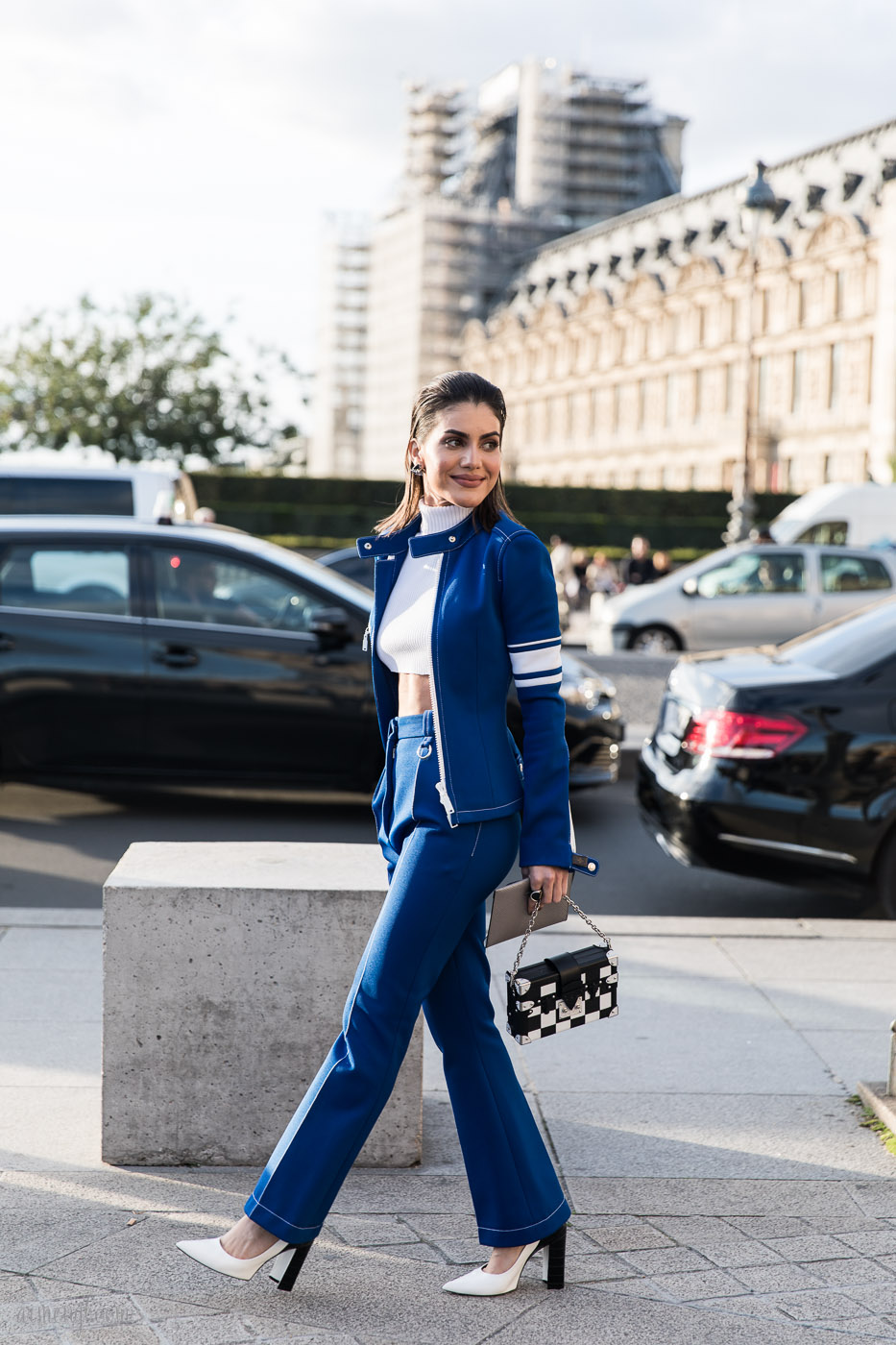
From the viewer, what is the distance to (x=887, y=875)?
5.98 metres

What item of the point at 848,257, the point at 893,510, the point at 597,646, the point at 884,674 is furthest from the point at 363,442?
the point at 884,674

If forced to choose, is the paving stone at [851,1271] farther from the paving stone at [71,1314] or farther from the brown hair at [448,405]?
the brown hair at [448,405]

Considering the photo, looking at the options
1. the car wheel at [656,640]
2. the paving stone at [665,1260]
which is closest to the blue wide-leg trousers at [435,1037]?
the paving stone at [665,1260]

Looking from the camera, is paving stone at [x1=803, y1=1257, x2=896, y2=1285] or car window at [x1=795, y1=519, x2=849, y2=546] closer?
paving stone at [x1=803, y1=1257, x2=896, y2=1285]

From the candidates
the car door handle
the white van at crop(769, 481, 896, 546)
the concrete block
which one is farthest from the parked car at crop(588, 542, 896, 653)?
the concrete block

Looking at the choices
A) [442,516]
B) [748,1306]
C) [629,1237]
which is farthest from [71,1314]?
[442,516]

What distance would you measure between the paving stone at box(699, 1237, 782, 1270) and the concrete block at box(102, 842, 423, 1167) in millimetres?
780

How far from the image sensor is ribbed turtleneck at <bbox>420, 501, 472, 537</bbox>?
2943 millimetres

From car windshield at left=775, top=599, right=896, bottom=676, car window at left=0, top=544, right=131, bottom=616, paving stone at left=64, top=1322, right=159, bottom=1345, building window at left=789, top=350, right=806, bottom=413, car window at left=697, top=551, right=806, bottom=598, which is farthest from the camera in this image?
building window at left=789, top=350, right=806, bottom=413

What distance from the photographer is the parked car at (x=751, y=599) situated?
17.4 metres

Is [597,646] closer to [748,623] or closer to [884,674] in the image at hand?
[748,623]

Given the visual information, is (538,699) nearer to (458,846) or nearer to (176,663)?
(458,846)

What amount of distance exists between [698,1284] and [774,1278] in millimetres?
164

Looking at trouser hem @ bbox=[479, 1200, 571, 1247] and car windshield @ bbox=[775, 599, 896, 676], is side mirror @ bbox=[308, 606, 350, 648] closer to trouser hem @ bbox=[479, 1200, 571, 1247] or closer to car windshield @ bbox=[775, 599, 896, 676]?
car windshield @ bbox=[775, 599, 896, 676]
